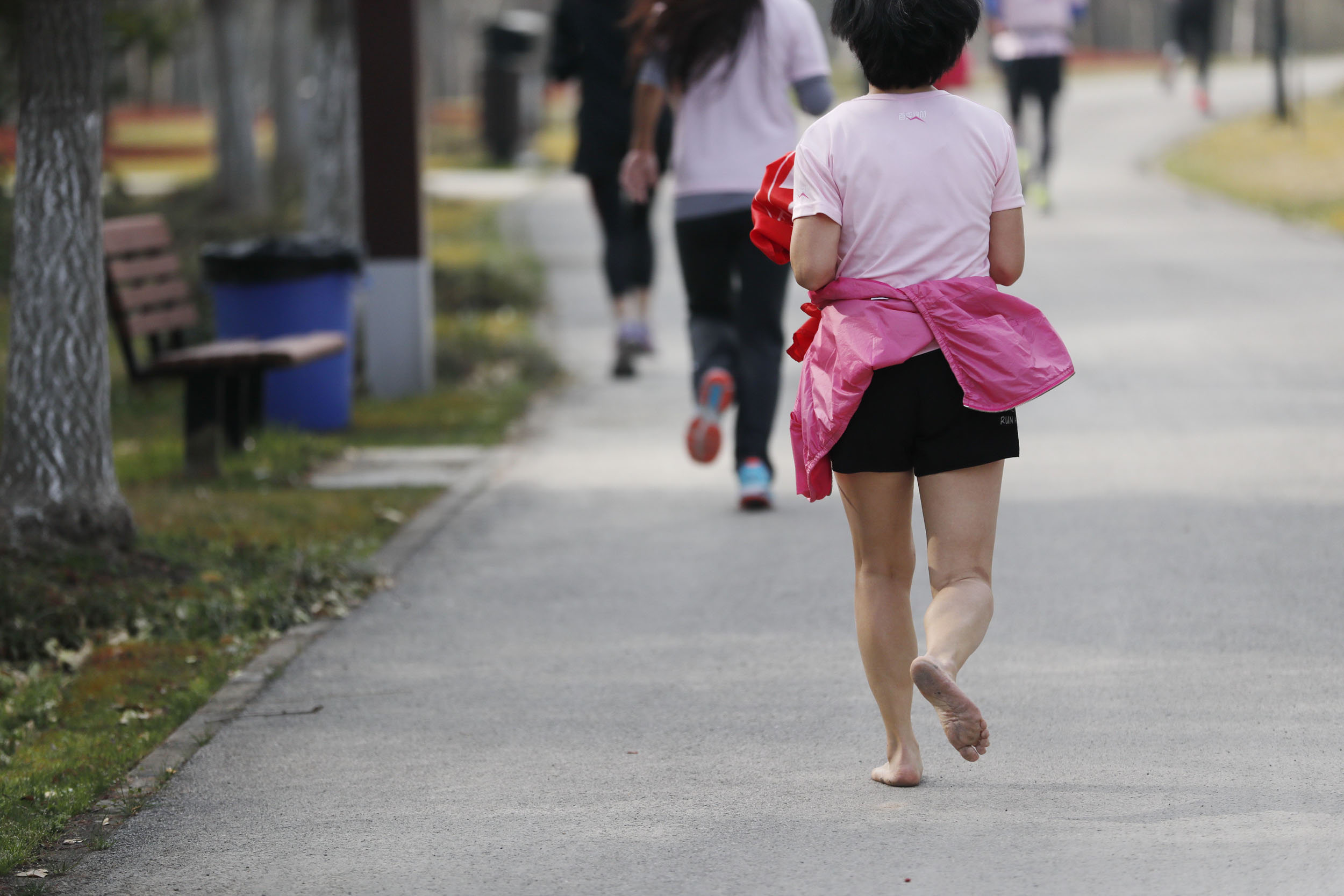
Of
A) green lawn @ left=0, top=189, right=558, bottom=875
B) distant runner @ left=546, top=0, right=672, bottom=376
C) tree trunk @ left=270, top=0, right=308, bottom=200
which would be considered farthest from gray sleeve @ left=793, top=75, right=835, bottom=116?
tree trunk @ left=270, top=0, right=308, bottom=200

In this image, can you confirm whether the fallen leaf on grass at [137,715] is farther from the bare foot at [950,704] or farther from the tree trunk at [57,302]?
the bare foot at [950,704]

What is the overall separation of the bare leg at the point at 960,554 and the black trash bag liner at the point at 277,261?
19.3 ft

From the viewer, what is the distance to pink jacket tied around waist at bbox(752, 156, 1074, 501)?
3980 mm

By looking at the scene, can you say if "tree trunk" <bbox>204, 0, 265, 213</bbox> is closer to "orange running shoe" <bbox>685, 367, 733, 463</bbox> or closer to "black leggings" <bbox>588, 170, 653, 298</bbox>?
"black leggings" <bbox>588, 170, 653, 298</bbox>

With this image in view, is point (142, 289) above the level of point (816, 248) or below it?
below

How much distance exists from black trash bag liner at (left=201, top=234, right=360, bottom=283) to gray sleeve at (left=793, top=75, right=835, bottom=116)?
328cm

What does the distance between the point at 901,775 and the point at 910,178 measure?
4.29ft

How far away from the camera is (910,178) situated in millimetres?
4008

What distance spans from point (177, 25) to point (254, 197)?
6435 millimetres

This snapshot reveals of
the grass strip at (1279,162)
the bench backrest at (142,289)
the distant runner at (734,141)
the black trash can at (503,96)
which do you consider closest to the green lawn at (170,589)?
the bench backrest at (142,289)

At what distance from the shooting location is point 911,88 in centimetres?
405

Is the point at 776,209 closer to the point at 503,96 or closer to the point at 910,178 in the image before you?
the point at 910,178

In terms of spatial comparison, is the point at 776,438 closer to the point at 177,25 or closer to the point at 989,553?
the point at 989,553

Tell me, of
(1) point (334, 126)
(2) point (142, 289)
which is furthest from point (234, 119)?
(2) point (142, 289)
